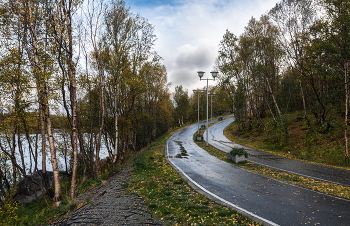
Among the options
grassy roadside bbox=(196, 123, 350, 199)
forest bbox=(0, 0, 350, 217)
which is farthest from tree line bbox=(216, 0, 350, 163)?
grassy roadside bbox=(196, 123, 350, 199)

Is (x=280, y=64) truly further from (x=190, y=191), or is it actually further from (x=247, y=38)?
(x=190, y=191)

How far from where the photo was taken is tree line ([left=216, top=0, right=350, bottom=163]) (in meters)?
16.3

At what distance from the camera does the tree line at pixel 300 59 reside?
16.3 m

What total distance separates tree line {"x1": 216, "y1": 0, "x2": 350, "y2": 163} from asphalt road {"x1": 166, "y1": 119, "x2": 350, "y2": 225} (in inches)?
393

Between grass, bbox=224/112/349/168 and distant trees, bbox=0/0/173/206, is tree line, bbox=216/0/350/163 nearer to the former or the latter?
A: grass, bbox=224/112/349/168

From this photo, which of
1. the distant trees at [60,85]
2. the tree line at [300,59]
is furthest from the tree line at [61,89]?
the tree line at [300,59]

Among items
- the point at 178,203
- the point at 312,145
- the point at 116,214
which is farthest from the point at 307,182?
the point at 312,145

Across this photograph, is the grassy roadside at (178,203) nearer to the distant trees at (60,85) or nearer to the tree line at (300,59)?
the distant trees at (60,85)

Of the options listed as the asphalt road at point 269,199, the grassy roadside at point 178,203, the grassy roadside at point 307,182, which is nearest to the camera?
the grassy roadside at point 178,203

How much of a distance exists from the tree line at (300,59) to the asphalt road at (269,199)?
999 centimetres

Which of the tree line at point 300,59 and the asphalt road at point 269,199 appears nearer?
the asphalt road at point 269,199

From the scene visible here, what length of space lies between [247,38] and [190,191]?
87.4ft

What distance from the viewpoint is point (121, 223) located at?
19.6 ft

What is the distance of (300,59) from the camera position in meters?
21.9
